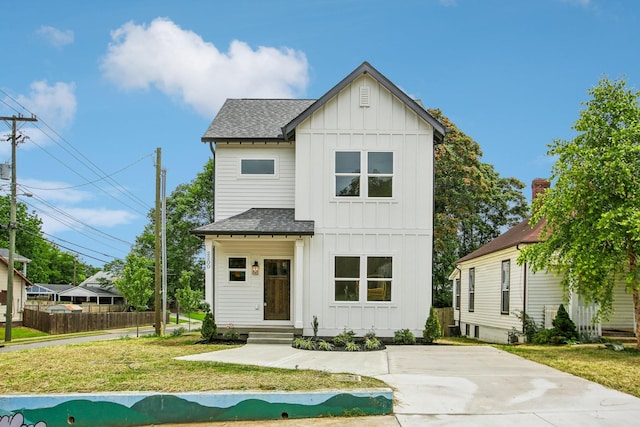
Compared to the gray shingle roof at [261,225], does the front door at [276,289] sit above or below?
below

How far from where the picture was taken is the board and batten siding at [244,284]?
17.9 meters

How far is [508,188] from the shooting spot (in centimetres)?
3888

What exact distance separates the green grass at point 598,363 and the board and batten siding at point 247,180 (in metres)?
7.85

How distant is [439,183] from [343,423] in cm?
2671

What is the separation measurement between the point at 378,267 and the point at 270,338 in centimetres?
368

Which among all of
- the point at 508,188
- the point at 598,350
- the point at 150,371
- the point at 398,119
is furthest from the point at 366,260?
the point at 508,188

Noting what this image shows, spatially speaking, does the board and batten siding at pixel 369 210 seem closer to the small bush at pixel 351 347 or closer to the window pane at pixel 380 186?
the window pane at pixel 380 186

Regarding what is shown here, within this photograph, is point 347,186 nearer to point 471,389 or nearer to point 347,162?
point 347,162

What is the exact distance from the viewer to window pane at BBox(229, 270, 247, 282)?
18016 mm

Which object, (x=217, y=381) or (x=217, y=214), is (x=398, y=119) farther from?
(x=217, y=381)

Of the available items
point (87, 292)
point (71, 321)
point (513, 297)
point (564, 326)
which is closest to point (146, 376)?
point (564, 326)

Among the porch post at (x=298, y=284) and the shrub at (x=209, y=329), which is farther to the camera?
the shrub at (x=209, y=329)

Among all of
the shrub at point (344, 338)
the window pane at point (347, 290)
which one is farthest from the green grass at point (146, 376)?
the window pane at point (347, 290)

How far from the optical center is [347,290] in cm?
1733
